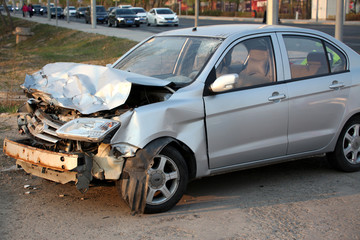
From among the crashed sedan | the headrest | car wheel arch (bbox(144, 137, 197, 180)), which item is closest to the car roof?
the crashed sedan

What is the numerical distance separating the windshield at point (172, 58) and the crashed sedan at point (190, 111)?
0.02m

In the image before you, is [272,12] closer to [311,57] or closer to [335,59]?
[335,59]

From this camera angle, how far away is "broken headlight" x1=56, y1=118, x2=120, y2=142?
462cm

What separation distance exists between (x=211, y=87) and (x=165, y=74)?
0.75 m

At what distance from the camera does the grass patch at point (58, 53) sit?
17.6 meters

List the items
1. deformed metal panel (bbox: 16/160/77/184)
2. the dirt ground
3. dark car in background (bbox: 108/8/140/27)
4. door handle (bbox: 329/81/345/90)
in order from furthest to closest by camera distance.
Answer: dark car in background (bbox: 108/8/140/27) < door handle (bbox: 329/81/345/90) < deformed metal panel (bbox: 16/160/77/184) < the dirt ground

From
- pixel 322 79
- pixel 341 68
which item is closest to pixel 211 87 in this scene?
pixel 322 79

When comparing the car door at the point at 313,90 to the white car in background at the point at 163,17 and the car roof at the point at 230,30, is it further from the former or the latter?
the white car in background at the point at 163,17

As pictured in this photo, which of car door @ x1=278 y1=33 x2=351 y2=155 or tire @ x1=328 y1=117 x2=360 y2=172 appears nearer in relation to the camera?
car door @ x1=278 y1=33 x2=351 y2=155

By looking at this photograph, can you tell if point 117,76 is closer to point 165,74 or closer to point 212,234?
point 165,74

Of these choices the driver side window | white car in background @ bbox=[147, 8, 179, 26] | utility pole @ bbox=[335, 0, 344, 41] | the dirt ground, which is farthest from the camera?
white car in background @ bbox=[147, 8, 179, 26]

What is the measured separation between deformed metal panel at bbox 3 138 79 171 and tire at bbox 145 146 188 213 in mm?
720

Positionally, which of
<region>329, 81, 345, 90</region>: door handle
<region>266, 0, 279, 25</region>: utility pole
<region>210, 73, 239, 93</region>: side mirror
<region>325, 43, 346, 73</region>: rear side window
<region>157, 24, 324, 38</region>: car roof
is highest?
<region>266, 0, 279, 25</region>: utility pole

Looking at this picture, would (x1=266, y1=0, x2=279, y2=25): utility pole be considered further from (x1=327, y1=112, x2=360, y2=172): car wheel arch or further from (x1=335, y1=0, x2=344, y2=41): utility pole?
(x1=327, y1=112, x2=360, y2=172): car wheel arch
